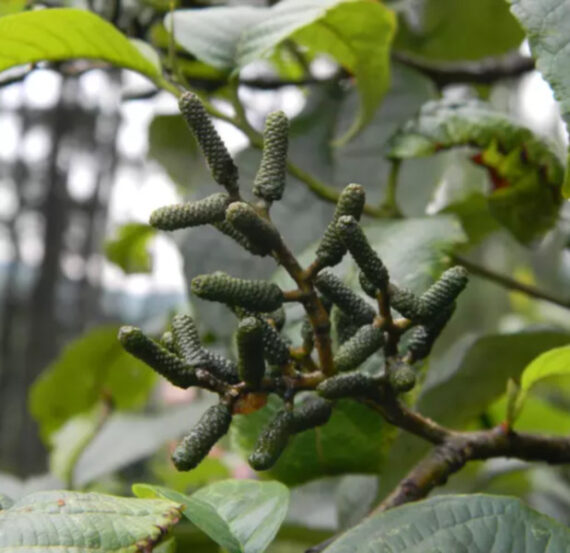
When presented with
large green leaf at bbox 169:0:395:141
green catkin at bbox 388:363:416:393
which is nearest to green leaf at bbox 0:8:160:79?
large green leaf at bbox 169:0:395:141

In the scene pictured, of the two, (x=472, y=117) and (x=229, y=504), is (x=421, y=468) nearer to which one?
(x=229, y=504)

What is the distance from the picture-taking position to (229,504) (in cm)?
40

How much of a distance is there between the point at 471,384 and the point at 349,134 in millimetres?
209

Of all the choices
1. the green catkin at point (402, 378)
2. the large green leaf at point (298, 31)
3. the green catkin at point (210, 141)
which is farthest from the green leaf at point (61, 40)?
the green catkin at point (402, 378)

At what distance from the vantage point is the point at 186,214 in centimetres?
33

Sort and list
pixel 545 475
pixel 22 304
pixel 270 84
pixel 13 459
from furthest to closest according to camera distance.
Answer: pixel 22 304, pixel 13 459, pixel 545 475, pixel 270 84

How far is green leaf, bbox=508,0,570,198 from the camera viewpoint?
0.36 m

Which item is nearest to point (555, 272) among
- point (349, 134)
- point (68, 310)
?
point (349, 134)

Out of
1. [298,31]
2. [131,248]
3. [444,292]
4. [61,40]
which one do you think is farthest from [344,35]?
[131,248]

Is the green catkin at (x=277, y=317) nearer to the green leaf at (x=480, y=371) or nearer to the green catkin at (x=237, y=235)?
the green catkin at (x=237, y=235)

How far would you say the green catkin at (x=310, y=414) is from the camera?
358 mm

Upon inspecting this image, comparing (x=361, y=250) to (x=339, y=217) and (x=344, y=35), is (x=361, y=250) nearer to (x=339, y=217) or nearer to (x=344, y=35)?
(x=339, y=217)

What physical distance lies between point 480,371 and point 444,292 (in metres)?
0.29

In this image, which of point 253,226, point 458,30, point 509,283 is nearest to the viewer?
point 253,226
